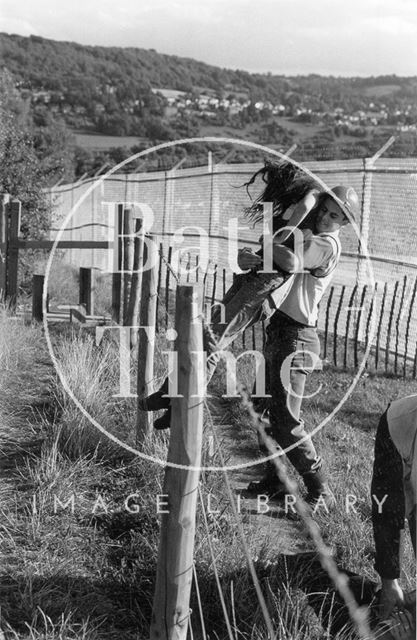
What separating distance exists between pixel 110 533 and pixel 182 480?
136cm

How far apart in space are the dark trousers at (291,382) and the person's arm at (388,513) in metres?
1.51

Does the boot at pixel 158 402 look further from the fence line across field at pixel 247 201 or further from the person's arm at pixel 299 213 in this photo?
the fence line across field at pixel 247 201

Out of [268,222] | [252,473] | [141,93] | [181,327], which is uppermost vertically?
[141,93]

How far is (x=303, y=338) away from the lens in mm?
4840

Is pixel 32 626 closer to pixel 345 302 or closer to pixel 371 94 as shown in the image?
pixel 345 302

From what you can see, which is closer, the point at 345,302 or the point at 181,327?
the point at 181,327

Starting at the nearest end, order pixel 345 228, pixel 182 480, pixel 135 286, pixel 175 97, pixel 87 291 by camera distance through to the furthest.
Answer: pixel 182 480 → pixel 135 286 → pixel 87 291 → pixel 345 228 → pixel 175 97

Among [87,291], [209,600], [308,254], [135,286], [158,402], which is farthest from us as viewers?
[87,291]

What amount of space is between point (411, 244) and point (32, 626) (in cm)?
729

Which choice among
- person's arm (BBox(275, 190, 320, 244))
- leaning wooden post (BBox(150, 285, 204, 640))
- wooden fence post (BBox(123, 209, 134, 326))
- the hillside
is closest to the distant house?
the hillside

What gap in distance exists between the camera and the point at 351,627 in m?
3.33

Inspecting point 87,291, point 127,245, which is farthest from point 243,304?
point 87,291

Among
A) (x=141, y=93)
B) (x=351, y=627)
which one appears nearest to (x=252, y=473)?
(x=351, y=627)

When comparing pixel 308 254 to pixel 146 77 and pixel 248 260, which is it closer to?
pixel 248 260
